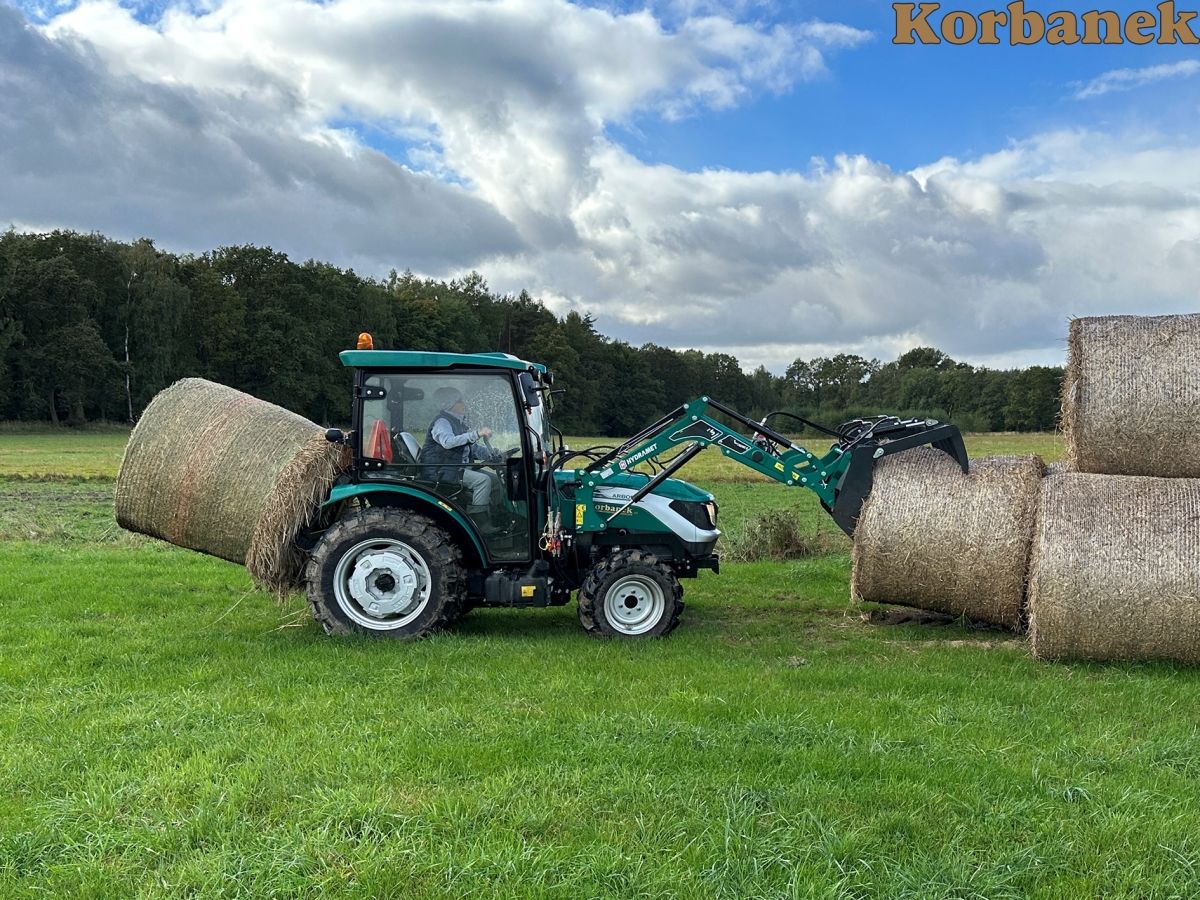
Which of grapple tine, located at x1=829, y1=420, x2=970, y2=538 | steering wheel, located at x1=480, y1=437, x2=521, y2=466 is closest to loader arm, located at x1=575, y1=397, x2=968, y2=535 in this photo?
grapple tine, located at x1=829, y1=420, x2=970, y2=538

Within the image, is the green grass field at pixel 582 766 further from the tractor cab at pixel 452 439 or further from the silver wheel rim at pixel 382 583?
the tractor cab at pixel 452 439

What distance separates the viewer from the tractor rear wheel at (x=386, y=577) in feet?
21.8

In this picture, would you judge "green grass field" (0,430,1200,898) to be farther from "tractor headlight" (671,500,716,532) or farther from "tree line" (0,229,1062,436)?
"tree line" (0,229,1062,436)

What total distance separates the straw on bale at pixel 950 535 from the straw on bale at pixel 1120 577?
1.02ft

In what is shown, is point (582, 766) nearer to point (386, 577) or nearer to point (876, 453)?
point (386, 577)

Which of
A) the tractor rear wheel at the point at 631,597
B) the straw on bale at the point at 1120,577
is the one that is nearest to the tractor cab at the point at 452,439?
the tractor rear wheel at the point at 631,597

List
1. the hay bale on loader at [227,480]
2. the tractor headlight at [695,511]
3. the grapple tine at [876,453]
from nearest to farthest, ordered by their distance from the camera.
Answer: the hay bale on loader at [227,480] → the grapple tine at [876,453] → the tractor headlight at [695,511]

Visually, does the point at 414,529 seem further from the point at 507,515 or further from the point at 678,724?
the point at 678,724

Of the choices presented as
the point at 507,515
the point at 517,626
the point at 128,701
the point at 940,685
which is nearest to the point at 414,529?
the point at 507,515

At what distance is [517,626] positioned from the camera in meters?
7.48

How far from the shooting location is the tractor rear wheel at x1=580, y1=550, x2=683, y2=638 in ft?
22.4

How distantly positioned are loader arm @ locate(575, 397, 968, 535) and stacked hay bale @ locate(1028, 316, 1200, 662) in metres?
0.87

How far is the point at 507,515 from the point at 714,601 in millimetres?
2602

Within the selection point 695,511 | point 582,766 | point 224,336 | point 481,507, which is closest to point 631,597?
point 695,511
